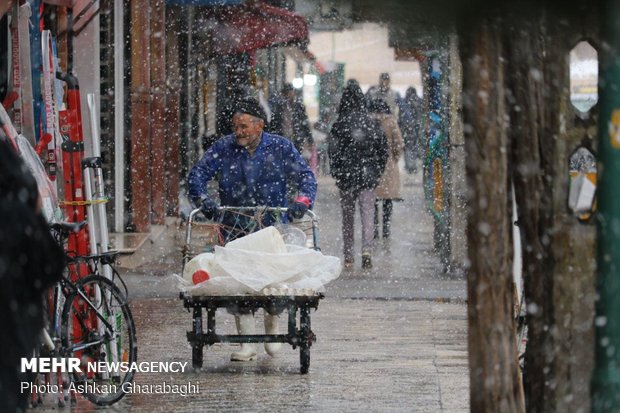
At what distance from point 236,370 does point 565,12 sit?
4758mm

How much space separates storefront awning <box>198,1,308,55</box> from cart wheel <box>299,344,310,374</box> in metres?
12.1

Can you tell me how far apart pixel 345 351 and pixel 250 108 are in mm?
1860

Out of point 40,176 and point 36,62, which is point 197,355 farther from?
point 36,62

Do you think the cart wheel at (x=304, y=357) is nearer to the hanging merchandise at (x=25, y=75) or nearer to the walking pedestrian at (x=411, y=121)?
the hanging merchandise at (x=25, y=75)

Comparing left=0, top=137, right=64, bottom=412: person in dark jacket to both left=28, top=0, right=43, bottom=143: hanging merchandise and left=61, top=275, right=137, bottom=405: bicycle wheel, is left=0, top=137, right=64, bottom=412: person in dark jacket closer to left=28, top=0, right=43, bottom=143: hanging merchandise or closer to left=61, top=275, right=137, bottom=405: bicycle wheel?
left=61, top=275, right=137, bottom=405: bicycle wheel

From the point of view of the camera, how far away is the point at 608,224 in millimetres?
5199

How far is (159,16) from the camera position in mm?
19219

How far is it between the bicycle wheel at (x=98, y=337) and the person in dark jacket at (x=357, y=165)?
280 inches

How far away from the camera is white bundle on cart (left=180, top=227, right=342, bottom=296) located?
8.91 m

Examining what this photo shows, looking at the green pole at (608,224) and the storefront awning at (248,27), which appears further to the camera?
the storefront awning at (248,27)

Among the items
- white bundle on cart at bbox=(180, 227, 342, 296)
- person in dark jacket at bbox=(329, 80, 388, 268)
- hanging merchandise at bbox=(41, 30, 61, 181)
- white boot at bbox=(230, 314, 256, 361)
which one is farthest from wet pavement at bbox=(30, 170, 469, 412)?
hanging merchandise at bbox=(41, 30, 61, 181)

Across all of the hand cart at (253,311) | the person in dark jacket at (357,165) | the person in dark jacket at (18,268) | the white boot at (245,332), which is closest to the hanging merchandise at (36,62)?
the hand cart at (253,311)

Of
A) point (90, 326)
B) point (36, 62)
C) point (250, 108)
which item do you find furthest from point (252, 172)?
point (90, 326)

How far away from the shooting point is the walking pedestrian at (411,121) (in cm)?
3384
